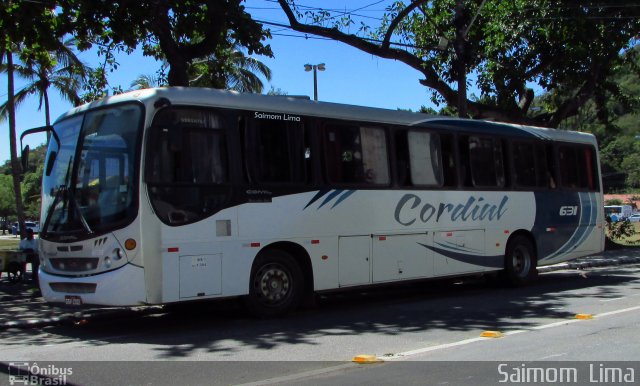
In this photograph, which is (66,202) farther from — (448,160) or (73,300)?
(448,160)

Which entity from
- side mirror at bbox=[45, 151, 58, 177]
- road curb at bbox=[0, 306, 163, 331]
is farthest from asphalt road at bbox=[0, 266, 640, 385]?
side mirror at bbox=[45, 151, 58, 177]

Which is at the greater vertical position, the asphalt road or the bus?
the bus

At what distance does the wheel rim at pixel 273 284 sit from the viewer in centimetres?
988

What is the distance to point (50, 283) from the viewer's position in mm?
9227

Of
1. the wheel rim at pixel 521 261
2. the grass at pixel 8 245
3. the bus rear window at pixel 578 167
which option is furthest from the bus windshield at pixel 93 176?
the grass at pixel 8 245

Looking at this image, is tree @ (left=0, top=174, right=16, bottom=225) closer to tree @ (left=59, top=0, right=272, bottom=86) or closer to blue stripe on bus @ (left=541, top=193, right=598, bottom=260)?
tree @ (left=59, top=0, right=272, bottom=86)

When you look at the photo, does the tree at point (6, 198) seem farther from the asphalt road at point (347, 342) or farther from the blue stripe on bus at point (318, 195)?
the blue stripe on bus at point (318, 195)

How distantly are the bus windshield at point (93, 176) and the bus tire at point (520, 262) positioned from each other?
886cm

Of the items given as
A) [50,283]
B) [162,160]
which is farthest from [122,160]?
[50,283]

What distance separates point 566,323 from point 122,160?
22.6 feet

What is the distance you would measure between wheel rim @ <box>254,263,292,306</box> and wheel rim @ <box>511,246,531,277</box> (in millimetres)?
6435

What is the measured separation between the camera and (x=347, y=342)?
8.12m

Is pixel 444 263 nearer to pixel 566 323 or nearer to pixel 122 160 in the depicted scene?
pixel 566 323

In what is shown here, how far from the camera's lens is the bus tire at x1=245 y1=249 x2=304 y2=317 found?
9.77m
